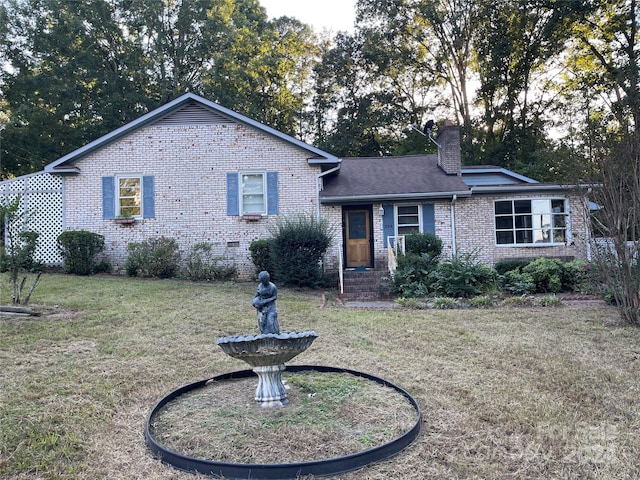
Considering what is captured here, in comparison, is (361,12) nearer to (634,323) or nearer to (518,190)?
(518,190)

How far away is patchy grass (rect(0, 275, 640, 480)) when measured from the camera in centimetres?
325

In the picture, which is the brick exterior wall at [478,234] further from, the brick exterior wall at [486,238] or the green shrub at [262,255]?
the green shrub at [262,255]

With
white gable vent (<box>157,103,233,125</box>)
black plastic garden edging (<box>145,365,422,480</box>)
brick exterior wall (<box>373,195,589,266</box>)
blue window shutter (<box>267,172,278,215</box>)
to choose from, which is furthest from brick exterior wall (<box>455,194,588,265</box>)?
black plastic garden edging (<box>145,365,422,480</box>)

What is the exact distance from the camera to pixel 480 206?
14562 mm

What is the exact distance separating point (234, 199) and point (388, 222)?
16.0ft

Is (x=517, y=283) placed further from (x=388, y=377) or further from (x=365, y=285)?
(x=388, y=377)

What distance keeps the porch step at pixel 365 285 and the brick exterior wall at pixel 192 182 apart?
9.14ft

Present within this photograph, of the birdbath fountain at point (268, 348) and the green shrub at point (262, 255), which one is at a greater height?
the green shrub at point (262, 255)

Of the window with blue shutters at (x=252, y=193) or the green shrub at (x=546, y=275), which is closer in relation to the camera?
the green shrub at (x=546, y=275)

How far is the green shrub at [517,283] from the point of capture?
11.1 metres

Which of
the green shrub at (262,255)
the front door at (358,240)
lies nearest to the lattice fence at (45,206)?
the green shrub at (262,255)

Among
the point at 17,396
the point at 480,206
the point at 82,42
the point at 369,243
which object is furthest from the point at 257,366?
the point at 82,42

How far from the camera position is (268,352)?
376 cm

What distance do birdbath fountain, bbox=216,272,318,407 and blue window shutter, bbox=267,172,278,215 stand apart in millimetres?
9949
